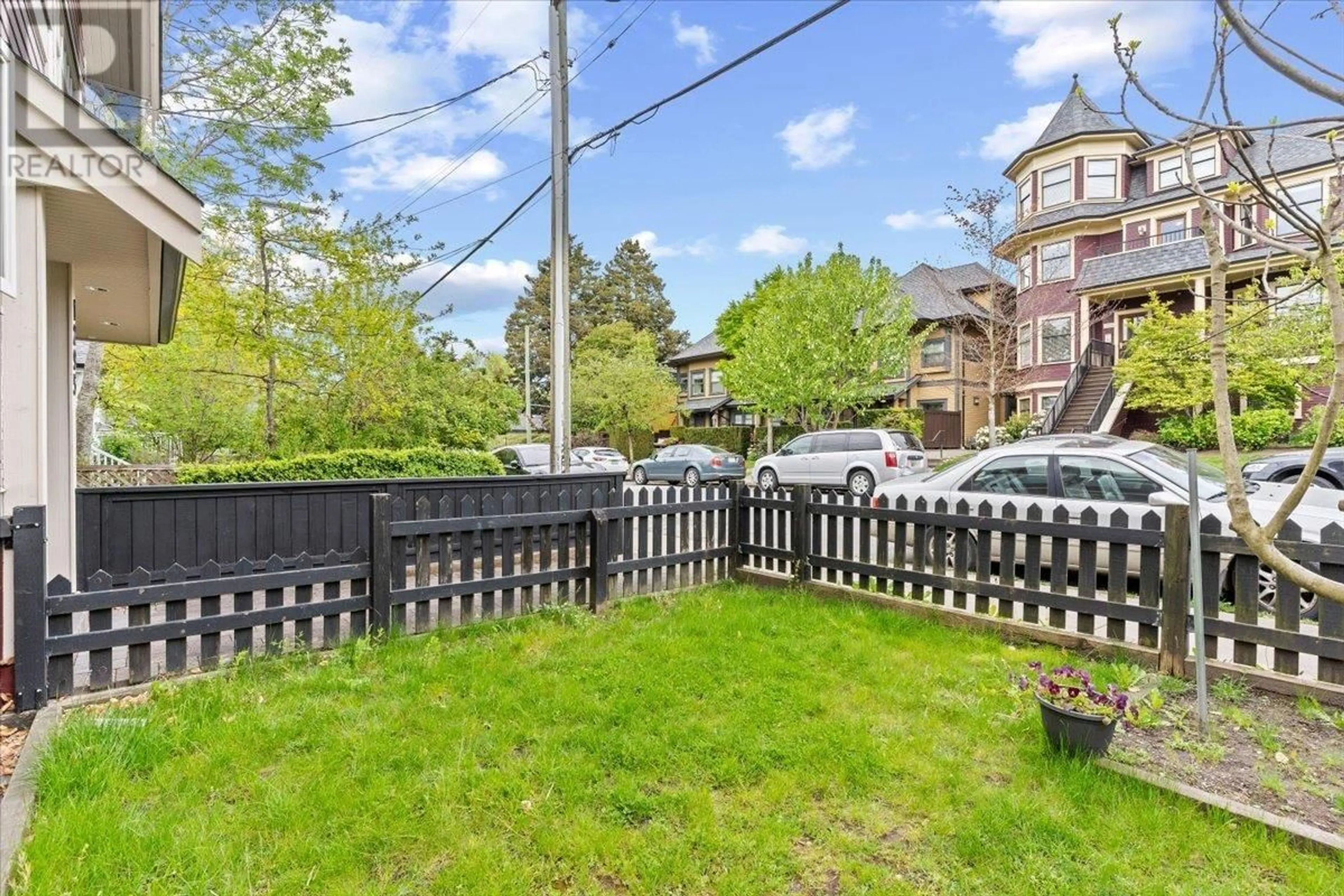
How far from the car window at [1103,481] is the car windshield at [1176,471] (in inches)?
4.2

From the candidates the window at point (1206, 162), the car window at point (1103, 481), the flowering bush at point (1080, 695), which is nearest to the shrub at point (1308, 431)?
the window at point (1206, 162)

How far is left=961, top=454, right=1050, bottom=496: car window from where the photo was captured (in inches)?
237

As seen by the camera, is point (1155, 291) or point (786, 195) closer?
point (786, 195)

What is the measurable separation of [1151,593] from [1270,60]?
3.28m

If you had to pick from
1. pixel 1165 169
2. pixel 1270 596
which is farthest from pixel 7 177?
pixel 1165 169

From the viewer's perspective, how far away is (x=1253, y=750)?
2.84 meters

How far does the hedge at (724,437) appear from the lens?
29.2 m

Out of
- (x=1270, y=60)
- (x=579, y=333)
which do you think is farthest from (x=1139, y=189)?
(x=579, y=333)

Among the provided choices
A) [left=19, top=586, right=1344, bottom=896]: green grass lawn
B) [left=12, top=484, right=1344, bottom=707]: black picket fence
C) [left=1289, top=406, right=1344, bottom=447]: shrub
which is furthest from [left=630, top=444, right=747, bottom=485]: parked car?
[left=19, top=586, right=1344, bottom=896]: green grass lawn

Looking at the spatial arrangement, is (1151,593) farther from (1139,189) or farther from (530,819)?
(1139,189)

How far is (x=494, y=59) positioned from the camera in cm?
1034

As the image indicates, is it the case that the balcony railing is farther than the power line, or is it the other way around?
the balcony railing

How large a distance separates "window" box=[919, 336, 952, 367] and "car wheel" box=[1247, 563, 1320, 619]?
22.6 m

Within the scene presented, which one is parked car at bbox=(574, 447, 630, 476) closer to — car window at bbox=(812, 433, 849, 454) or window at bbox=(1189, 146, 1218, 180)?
car window at bbox=(812, 433, 849, 454)
